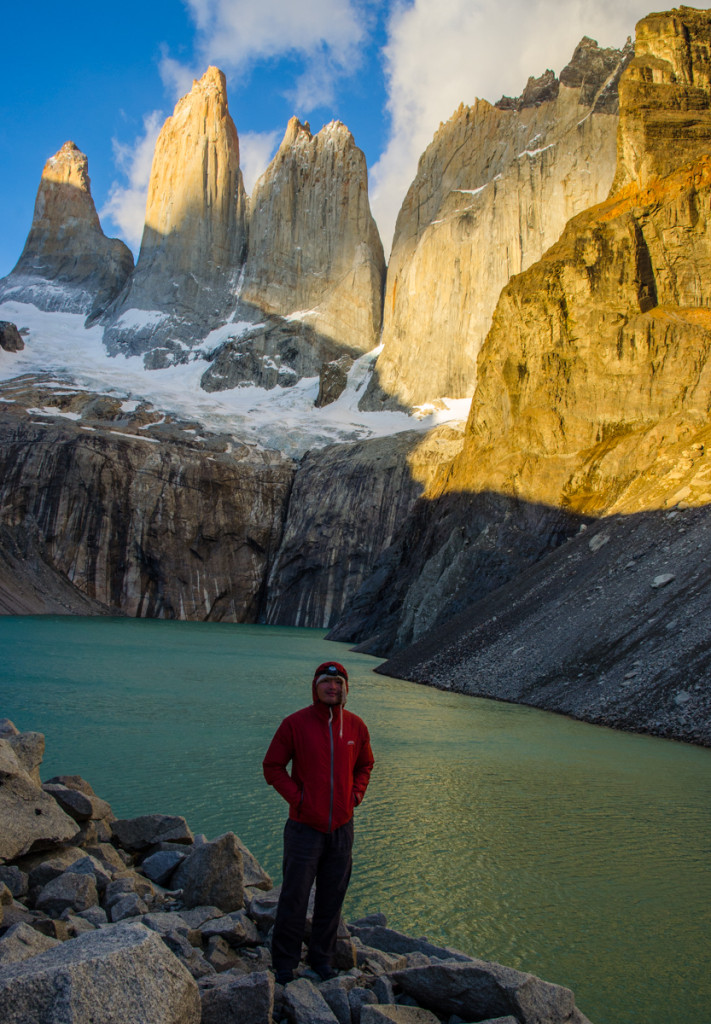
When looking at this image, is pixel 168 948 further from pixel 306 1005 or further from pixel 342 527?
pixel 342 527

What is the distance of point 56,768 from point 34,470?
53.3 m

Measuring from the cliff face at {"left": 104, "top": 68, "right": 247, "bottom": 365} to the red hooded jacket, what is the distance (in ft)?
319

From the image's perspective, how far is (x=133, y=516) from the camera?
61.0 metres

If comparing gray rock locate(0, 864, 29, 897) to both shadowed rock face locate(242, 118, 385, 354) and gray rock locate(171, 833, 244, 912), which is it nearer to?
gray rock locate(171, 833, 244, 912)

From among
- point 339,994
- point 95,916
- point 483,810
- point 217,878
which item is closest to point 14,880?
point 95,916

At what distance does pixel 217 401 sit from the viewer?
8438 centimetres

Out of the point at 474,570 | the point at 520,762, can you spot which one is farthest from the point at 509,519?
the point at 520,762

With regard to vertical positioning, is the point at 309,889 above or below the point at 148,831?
above

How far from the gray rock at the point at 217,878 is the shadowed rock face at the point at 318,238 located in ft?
305

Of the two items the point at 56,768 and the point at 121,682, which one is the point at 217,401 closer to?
the point at 121,682

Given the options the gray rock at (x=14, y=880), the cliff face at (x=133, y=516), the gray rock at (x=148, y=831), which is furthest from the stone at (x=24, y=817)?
the cliff face at (x=133, y=516)

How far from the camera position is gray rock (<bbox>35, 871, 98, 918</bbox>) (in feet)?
15.5

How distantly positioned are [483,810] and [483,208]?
82.4 metres

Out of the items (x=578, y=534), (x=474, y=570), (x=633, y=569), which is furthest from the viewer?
(x=474, y=570)
